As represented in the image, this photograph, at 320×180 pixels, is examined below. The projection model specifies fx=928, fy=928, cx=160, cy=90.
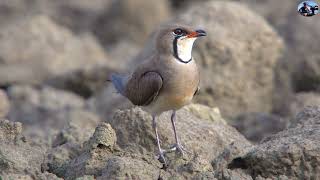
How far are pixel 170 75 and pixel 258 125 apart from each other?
10.1 ft

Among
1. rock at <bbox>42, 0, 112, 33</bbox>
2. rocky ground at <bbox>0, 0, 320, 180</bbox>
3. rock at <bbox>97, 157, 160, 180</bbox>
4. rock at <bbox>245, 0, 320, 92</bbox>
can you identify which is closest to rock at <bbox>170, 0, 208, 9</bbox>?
rocky ground at <bbox>0, 0, 320, 180</bbox>

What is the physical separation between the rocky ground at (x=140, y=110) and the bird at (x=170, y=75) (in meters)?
0.19

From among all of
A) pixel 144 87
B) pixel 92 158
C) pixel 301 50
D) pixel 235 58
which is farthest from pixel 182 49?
pixel 301 50

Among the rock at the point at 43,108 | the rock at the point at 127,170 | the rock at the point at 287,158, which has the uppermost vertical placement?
the rock at the point at 43,108

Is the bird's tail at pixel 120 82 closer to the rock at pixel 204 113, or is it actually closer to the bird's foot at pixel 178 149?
the rock at pixel 204 113

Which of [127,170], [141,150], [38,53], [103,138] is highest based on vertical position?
[38,53]

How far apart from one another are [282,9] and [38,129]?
7983 mm

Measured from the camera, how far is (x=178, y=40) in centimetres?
825

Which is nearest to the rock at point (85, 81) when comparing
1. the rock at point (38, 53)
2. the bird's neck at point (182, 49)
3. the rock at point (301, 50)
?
the rock at point (38, 53)

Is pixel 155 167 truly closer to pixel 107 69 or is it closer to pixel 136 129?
pixel 136 129

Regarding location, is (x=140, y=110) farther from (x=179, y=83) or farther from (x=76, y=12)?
(x=76, y=12)

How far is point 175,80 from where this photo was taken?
8.09 m

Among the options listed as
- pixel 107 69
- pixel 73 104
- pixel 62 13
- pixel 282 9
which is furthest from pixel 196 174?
pixel 62 13

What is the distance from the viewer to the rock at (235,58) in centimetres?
1223
